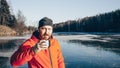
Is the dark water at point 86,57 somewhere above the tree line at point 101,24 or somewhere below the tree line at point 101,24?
below

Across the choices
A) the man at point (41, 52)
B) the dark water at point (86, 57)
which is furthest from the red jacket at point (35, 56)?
the dark water at point (86, 57)

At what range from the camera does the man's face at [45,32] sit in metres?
Answer: 3.32

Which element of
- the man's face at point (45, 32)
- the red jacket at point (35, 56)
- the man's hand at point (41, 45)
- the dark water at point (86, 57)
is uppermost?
the man's face at point (45, 32)

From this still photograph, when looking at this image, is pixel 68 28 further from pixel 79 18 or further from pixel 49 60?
pixel 49 60

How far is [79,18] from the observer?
173 m

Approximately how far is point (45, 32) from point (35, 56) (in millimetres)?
347

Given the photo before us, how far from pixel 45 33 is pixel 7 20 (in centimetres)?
8585

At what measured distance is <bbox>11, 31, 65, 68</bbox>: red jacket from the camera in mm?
3121

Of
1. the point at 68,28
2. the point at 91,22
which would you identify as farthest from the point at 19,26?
the point at 68,28

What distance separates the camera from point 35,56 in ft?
11.1

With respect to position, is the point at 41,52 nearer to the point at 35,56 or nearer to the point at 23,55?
the point at 35,56

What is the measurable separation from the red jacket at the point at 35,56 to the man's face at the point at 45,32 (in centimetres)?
12

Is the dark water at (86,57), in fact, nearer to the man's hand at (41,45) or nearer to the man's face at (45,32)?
the man's face at (45,32)

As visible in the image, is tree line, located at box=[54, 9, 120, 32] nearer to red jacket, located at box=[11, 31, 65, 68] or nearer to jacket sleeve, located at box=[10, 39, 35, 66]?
red jacket, located at box=[11, 31, 65, 68]
